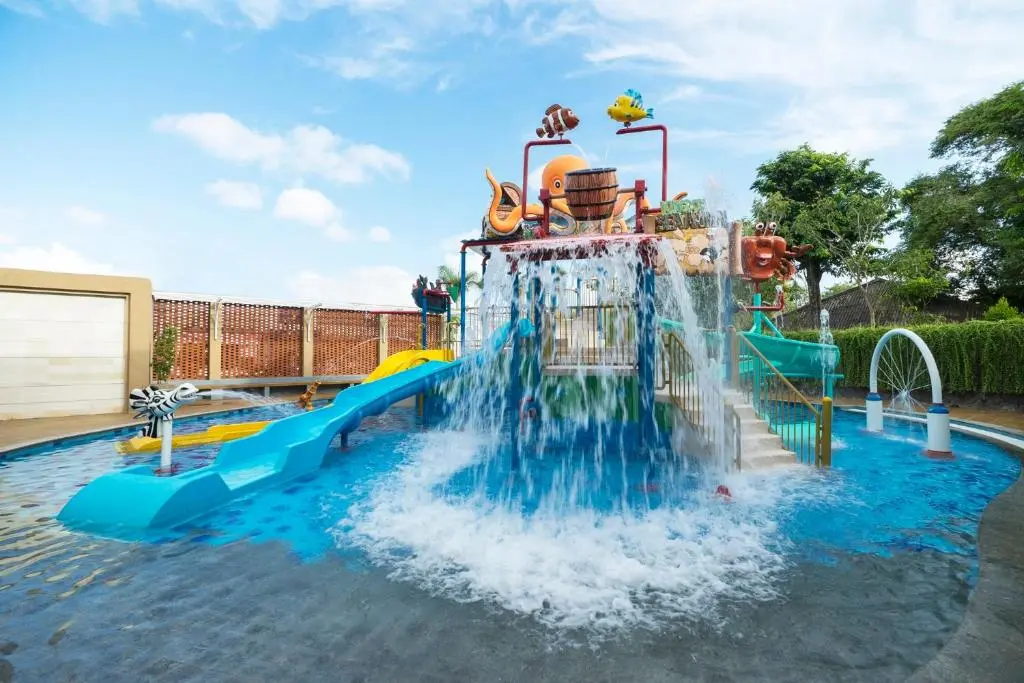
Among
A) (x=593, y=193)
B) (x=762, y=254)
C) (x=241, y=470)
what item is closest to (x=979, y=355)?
(x=762, y=254)

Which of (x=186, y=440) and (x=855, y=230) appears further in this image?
(x=855, y=230)

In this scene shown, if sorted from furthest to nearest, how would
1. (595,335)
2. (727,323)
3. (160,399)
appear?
(727,323), (595,335), (160,399)

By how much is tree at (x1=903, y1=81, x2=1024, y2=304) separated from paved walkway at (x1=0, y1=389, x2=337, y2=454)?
Answer: 27168mm

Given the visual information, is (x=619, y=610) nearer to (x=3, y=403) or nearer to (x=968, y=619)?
(x=968, y=619)

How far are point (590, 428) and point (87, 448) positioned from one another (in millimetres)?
8777

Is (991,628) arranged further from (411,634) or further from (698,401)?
(698,401)

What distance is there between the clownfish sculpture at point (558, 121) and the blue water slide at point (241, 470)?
356cm

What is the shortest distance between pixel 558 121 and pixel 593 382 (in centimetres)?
477

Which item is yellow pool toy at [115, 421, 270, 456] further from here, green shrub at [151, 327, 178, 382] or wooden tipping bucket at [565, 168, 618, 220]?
wooden tipping bucket at [565, 168, 618, 220]

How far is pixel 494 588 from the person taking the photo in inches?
147

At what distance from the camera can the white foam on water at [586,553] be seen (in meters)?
3.51

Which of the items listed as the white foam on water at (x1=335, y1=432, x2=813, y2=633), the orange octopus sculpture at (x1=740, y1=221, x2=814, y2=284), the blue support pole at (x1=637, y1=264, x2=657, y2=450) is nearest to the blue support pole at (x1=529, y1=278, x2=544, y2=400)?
the blue support pole at (x1=637, y1=264, x2=657, y2=450)

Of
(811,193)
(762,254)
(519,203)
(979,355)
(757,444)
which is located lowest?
(757,444)

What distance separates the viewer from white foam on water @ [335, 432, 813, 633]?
3506 millimetres
